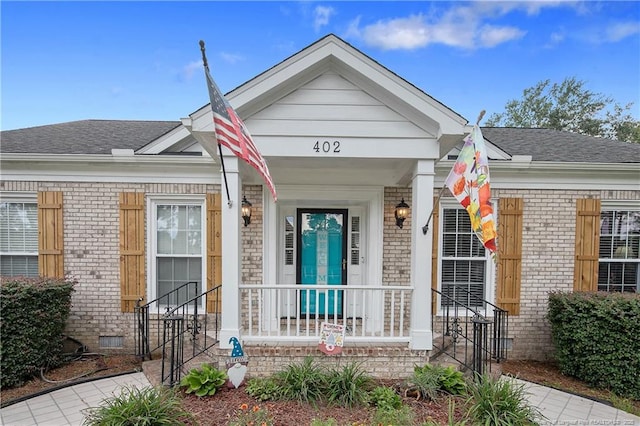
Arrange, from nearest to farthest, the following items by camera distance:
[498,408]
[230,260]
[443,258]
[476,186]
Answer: [498,408], [476,186], [230,260], [443,258]

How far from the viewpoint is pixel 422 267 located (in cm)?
373

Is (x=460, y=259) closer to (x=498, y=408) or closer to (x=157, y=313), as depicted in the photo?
(x=498, y=408)

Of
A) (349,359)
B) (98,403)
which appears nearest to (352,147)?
(349,359)

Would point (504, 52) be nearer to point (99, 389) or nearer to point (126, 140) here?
point (126, 140)

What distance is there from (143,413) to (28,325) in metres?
2.71

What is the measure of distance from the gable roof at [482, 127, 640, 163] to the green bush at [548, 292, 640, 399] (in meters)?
2.34

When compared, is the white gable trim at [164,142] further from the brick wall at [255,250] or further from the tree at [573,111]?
the tree at [573,111]

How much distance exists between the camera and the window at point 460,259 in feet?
17.4

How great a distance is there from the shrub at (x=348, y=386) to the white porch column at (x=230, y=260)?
4.05ft

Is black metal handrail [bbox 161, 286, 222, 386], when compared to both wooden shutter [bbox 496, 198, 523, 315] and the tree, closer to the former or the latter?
wooden shutter [bbox 496, 198, 523, 315]

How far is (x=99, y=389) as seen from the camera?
12.6 feet

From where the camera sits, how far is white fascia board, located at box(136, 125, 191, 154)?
197 inches

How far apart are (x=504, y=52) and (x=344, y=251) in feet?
28.6

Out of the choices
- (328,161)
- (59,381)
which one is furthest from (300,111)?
(59,381)
